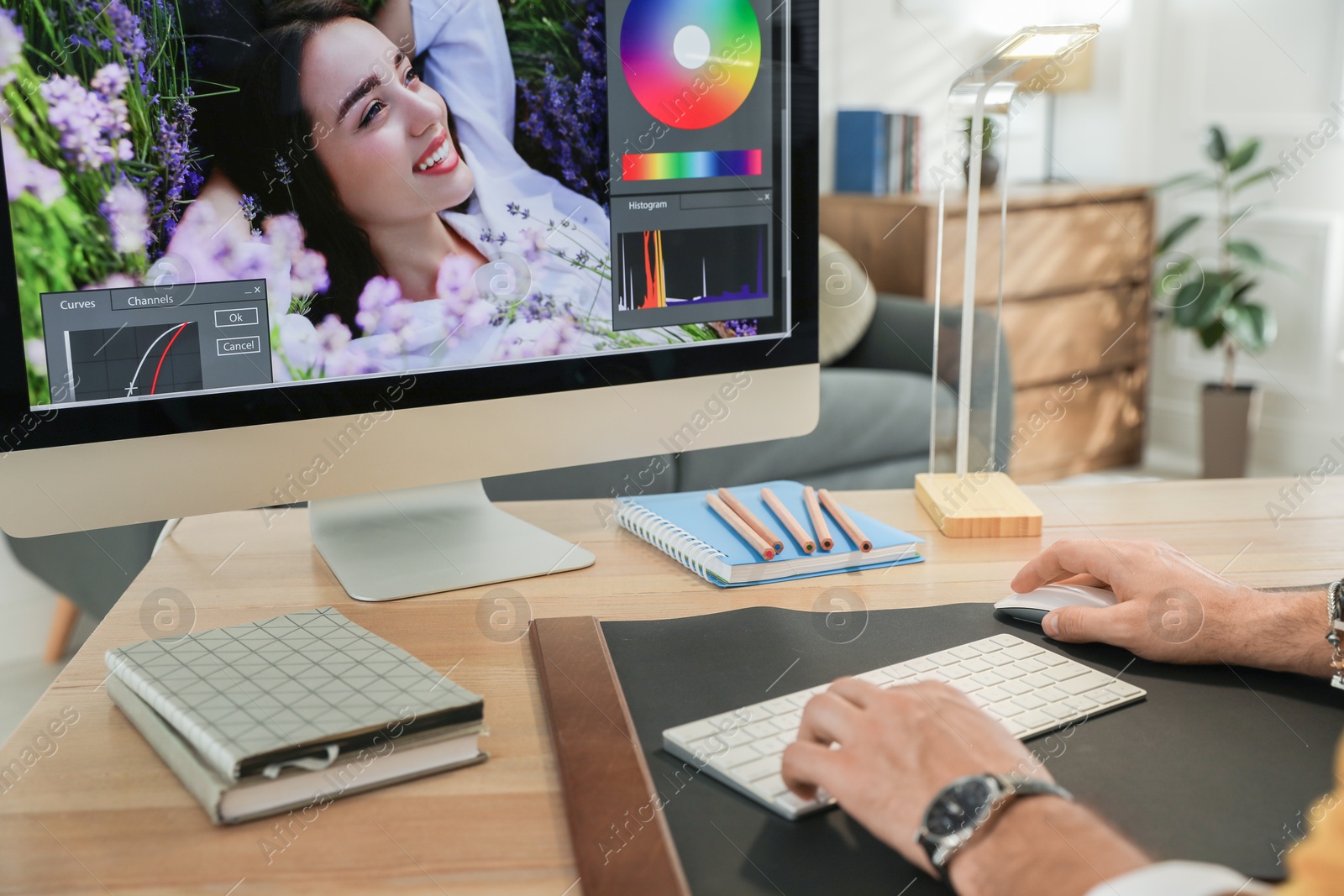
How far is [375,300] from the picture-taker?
858mm

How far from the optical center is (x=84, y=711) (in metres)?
0.70

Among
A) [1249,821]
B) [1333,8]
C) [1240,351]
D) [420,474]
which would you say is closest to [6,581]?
[420,474]

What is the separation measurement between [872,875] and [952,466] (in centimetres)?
75

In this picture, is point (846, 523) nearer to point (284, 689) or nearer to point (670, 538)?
point (670, 538)

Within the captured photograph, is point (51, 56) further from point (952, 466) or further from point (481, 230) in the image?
point (952, 466)

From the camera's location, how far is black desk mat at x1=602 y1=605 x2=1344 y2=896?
534mm

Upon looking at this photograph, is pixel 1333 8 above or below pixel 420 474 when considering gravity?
above

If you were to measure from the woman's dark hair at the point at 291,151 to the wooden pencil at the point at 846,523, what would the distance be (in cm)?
47

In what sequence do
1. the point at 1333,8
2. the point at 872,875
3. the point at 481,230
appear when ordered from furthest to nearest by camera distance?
the point at 1333,8 → the point at 481,230 → the point at 872,875

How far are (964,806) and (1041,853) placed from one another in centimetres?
4

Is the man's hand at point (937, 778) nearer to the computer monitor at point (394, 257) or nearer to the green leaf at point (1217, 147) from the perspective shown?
the computer monitor at point (394, 257)

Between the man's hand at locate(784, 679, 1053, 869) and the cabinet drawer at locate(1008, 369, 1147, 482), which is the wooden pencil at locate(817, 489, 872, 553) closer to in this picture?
the man's hand at locate(784, 679, 1053, 869)

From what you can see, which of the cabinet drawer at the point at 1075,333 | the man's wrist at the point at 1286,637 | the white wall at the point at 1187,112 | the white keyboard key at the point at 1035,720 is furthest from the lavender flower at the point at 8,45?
the white wall at the point at 1187,112

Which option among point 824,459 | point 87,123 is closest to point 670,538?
point 87,123
